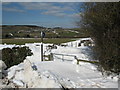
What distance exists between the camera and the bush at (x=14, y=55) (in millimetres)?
10305

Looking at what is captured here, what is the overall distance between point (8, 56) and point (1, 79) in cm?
384

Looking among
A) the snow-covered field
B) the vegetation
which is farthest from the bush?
the vegetation

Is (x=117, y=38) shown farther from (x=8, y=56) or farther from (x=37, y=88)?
(x=8, y=56)

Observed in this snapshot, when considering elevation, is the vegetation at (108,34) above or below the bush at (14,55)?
above

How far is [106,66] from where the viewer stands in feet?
19.7

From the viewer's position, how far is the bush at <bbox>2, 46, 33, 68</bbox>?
10.3m

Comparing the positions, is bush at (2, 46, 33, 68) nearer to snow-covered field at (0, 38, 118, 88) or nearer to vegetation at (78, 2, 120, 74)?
snow-covered field at (0, 38, 118, 88)

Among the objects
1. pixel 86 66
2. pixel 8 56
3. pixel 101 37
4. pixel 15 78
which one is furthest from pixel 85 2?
pixel 8 56

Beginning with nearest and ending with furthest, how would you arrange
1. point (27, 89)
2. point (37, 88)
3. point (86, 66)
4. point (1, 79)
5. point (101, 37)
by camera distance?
point (37, 88), point (27, 89), point (101, 37), point (1, 79), point (86, 66)

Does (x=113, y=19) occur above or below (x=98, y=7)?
below

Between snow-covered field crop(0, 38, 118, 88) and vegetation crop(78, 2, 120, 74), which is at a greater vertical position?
vegetation crop(78, 2, 120, 74)

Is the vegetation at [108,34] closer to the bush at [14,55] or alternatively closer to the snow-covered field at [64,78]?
the snow-covered field at [64,78]

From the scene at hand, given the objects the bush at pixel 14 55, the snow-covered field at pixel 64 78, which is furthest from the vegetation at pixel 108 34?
the bush at pixel 14 55

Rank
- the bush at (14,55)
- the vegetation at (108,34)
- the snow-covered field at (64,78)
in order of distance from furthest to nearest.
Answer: the bush at (14,55)
the vegetation at (108,34)
the snow-covered field at (64,78)
